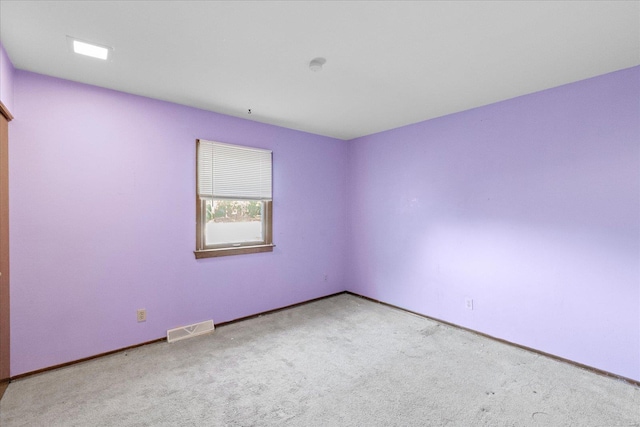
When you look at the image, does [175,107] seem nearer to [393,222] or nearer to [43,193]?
[43,193]

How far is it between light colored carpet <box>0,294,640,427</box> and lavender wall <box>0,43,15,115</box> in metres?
2.14

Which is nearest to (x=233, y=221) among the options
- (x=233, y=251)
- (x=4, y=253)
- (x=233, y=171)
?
(x=233, y=251)

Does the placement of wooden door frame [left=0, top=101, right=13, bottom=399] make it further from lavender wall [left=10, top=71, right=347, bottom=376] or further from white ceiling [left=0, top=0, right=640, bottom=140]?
white ceiling [left=0, top=0, right=640, bottom=140]

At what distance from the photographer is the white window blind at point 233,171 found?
322 centimetres

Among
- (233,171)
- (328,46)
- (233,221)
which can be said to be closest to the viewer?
(328,46)

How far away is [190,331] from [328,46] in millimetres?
3029

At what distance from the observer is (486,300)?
309cm

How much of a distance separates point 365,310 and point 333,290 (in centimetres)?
77

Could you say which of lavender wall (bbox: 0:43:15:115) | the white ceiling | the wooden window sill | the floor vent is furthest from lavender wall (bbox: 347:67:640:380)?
lavender wall (bbox: 0:43:15:115)

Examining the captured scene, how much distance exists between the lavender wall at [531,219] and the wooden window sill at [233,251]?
1.76 m

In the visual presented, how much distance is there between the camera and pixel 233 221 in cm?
356

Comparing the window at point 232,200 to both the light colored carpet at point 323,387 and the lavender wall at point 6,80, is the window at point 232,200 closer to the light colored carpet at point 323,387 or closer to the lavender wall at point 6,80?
the light colored carpet at point 323,387

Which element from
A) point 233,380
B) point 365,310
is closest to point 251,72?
point 233,380

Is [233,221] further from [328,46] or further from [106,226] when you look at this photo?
[328,46]
